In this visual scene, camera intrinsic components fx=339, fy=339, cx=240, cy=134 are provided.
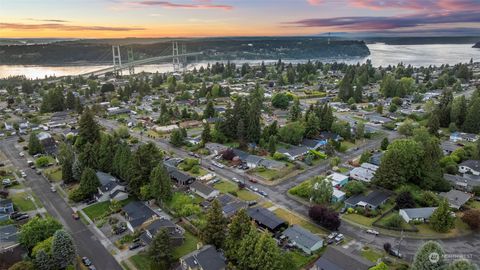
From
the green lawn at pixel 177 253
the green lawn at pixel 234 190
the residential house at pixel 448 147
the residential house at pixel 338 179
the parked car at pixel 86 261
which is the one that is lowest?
the parked car at pixel 86 261

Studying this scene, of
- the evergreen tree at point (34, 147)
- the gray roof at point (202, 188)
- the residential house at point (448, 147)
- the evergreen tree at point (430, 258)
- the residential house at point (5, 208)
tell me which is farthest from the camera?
the evergreen tree at point (34, 147)

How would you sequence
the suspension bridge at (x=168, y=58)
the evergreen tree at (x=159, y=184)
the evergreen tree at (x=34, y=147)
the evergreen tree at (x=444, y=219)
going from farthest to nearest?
the suspension bridge at (x=168, y=58)
the evergreen tree at (x=34, y=147)
the evergreen tree at (x=159, y=184)
the evergreen tree at (x=444, y=219)

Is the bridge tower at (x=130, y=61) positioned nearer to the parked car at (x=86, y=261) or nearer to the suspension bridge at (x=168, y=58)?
the suspension bridge at (x=168, y=58)

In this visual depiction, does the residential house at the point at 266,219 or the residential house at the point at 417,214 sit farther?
the residential house at the point at 417,214

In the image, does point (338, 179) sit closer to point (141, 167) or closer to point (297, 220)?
point (297, 220)

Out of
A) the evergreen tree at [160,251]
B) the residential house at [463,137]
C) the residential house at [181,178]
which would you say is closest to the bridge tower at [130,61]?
the residential house at [181,178]

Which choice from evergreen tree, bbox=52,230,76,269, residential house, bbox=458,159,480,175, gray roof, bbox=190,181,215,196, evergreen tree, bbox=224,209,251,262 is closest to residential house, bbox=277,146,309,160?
gray roof, bbox=190,181,215,196
